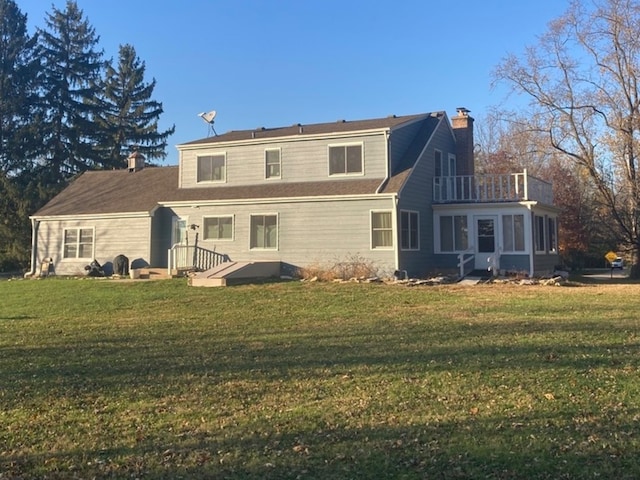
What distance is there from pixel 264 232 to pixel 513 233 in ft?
29.2

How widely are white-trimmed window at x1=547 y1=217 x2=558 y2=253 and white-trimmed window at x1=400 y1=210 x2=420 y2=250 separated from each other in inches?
240

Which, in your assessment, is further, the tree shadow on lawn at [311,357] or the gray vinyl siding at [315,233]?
the gray vinyl siding at [315,233]

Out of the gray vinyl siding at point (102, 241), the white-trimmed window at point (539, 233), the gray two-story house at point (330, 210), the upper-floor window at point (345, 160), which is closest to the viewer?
the gray two-story house at point (330, 210)

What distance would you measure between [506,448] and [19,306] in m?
14.1

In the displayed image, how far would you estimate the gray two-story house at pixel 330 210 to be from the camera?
20312 mm

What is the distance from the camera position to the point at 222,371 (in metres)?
7.15

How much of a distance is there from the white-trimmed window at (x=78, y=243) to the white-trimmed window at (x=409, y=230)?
42.5 ft

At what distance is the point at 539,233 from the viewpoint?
883 inches

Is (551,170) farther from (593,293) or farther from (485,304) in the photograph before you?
(485,304)

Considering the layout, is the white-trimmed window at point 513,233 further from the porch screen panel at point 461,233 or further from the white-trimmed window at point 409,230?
the white-trimmed window at point 409,230

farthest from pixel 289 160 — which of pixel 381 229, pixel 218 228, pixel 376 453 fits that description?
pixel 376 453

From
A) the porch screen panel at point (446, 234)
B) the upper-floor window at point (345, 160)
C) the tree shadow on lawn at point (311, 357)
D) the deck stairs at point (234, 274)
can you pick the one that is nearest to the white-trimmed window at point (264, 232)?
the deck stairs at point (234, 274)

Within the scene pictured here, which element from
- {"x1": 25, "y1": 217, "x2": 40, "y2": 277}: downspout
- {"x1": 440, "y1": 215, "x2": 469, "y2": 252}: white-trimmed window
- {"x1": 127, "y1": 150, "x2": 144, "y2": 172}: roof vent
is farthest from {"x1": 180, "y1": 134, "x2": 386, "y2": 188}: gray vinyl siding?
{"x1": 25, "y1": 217, "x2": 40, "y2": 277}: downspout

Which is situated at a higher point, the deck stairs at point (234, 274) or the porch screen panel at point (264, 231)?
the porch screen panel at point (264, 231)
